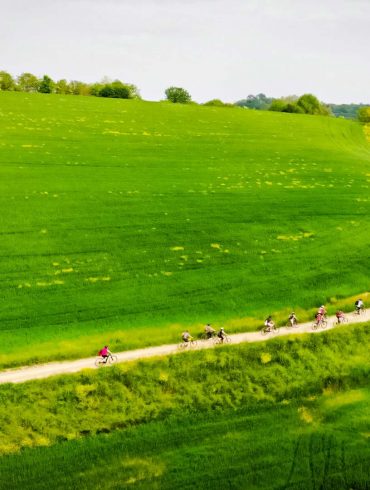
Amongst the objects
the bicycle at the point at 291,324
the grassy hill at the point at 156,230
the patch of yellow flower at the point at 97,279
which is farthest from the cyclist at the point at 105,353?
the bicycle at the point at 291,324

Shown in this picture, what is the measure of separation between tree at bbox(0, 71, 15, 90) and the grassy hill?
1443 inches

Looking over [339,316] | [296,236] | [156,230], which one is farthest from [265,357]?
Answer: [296,236]

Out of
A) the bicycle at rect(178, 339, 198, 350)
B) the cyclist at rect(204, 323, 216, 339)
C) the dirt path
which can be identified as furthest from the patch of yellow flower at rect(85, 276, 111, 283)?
the cyclist at rect(204, 323, 216, 339)

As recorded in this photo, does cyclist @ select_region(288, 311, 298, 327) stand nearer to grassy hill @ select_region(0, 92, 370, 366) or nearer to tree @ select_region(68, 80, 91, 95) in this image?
grassy hill @ select_region(0, 92, 370, 366)

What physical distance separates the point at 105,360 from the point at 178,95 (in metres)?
117

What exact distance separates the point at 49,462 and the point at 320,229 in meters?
33.9

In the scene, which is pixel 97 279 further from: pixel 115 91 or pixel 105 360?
pixel 115 91

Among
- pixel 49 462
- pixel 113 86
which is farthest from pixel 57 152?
pixel 113 86

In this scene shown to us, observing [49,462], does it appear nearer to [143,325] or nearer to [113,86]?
[143,325]

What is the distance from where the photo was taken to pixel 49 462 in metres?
20.7

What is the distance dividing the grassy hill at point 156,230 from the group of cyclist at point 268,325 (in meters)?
1.23

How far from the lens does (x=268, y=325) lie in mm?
30312

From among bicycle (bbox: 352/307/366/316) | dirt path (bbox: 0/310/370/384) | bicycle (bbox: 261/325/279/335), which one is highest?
bicycle (bbox: 352/307/366/316)

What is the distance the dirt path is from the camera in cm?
2497
